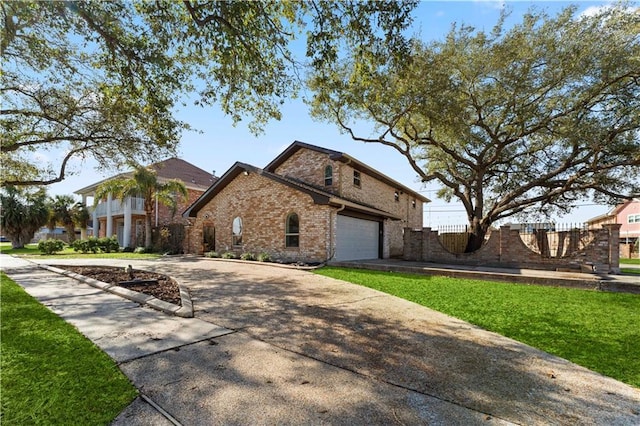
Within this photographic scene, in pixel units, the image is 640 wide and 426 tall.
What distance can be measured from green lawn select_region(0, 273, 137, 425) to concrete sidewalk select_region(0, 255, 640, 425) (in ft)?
0.59

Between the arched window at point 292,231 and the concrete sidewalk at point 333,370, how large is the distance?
9159 mm

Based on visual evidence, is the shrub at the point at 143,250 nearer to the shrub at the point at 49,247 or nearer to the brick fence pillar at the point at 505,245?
the shrub at the point at 49,247

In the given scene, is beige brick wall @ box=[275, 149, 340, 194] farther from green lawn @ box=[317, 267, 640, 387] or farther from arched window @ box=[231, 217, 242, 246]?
green lawn @ box=[317, 267, 640, 387]

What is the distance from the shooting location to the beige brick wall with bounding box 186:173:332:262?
1487 cm

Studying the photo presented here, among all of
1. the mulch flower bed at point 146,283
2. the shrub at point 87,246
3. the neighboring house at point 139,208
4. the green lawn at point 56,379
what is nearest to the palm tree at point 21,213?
the neighboring house at point 139,208

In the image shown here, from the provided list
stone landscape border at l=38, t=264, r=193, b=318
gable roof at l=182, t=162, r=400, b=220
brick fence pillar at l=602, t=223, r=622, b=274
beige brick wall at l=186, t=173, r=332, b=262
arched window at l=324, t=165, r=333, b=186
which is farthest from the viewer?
arched window at l=324, t=165, r=333, b=186

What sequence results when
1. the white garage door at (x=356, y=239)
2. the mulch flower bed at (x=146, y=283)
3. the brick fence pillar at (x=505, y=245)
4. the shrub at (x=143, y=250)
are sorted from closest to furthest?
the mulch flower bed at (x=146, y=283) → the brick fence pillar at (x=505, y=245) → the white garage door at (x=356, y=239) → the shrub at (x=143, y=250)

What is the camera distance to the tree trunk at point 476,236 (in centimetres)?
1711

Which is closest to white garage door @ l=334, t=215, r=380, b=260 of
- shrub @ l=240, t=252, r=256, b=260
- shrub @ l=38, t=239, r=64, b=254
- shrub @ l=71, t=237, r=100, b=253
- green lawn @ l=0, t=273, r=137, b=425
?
shrub @ l=240, t=252, r=256, b=260

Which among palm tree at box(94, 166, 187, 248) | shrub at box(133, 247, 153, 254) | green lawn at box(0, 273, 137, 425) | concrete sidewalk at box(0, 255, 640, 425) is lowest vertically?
shrub at box(133, 247, 153, 254)

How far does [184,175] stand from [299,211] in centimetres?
1743

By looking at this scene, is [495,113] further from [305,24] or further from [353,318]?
[353,318]

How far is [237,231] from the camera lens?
59.7ft

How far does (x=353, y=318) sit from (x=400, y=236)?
19589 mm
